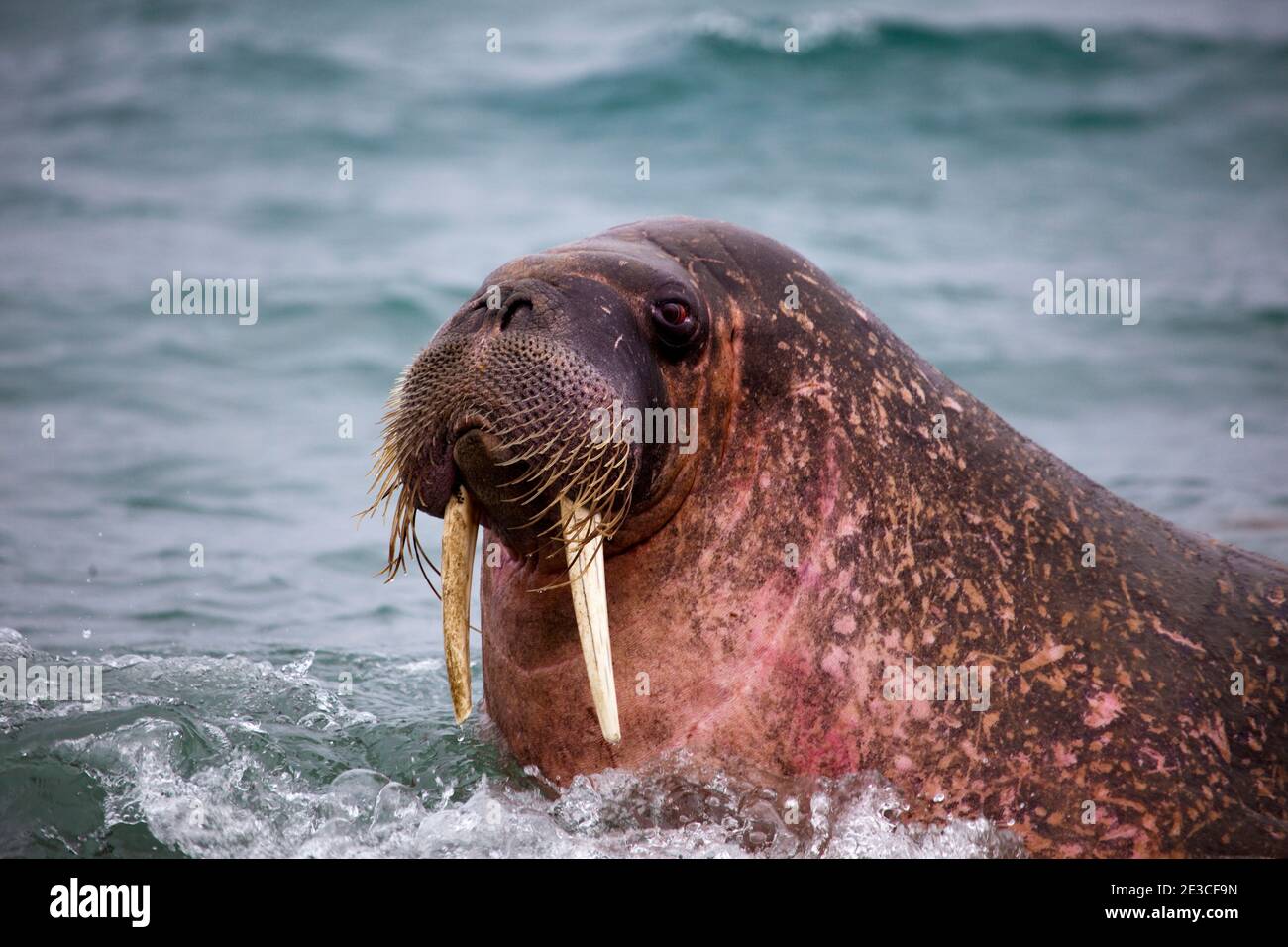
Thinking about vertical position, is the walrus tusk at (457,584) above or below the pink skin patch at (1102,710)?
above

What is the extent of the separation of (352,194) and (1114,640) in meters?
15.4

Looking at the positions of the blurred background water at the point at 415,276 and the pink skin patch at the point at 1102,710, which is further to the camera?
the blurred background water at the point at 415,276

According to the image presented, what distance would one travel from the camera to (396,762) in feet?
18.3

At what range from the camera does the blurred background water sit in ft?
16.9

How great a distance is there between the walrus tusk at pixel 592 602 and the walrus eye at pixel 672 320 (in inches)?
22.9

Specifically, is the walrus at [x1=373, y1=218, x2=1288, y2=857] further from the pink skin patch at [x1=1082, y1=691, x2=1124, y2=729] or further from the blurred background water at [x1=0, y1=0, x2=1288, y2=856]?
the blurred background water at [x1=0, y1=0, x2=1288, y2=856]

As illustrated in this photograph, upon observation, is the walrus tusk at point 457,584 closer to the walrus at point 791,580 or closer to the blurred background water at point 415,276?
the walrus at point 791,580

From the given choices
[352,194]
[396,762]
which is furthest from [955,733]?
[352,194]

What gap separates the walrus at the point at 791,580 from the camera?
168 inches

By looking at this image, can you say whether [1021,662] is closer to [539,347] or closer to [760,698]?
[760,698]

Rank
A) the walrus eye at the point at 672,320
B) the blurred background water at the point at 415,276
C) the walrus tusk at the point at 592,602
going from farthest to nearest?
the blurred background water at the point at 415,276 < the walrus eye at the point at 672,320 < the walrus tusk at the point at 592,602

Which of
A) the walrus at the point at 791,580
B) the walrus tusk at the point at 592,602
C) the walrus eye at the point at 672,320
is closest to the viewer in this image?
the walrus tusk at the point at 592,602

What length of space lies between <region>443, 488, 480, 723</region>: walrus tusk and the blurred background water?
1.91ft

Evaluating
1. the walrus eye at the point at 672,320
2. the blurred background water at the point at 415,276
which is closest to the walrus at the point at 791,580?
the walrus eye at the point at 672,320
